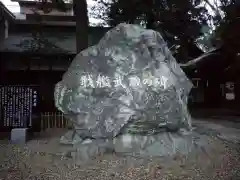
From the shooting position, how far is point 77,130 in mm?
7012

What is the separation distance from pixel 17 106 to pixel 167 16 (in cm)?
743

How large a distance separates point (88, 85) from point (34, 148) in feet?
6.87

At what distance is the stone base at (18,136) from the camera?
8406 mm

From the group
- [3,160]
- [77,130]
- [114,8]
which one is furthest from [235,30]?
[3,160]

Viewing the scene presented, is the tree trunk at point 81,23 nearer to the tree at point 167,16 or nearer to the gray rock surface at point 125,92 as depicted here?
the tree at point 167,16

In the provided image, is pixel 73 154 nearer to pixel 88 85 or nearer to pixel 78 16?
pixel 88 85

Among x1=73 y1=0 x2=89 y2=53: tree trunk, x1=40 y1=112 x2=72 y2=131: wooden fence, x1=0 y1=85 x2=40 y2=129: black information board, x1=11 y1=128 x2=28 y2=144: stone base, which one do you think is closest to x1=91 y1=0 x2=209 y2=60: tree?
x1=73 y1=0 x2=89 y2=53: tree trunk

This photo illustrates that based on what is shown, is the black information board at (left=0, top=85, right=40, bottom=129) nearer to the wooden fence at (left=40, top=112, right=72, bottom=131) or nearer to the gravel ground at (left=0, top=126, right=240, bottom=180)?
the gravel ground at (left=0, top=126, right=240, bottom=180)

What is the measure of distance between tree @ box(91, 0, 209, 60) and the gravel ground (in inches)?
296

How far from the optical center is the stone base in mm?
8406

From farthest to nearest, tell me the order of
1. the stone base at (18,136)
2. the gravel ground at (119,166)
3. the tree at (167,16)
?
1. the tree at (167,16)
2. the stone base at (18,136)
3. the gravel ground at (119,166)

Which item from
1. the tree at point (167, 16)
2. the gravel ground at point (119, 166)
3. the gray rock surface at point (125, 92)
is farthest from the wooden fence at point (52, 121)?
the tree at point (167, 16)

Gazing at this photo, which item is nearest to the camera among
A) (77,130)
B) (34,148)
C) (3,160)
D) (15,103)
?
(3,160)

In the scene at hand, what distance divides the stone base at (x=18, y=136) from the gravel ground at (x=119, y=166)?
3.23ft
